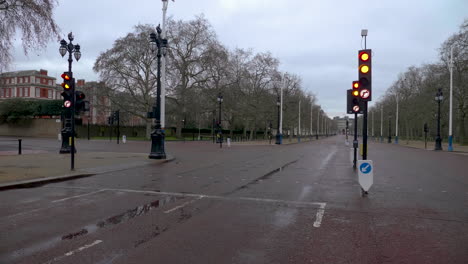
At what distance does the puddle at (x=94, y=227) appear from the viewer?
4.79 m

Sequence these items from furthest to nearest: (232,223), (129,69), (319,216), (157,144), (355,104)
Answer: (129,69) → (157,144) → (355,104) → (319,216) → (232,223)

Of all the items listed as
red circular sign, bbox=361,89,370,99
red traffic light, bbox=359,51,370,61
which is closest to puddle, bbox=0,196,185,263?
red circular sign, bbox=361,89,370,99

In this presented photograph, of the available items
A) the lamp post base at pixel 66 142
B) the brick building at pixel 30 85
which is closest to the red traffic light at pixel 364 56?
the lamp post base at pixel 66 142

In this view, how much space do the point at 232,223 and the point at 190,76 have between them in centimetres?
4972

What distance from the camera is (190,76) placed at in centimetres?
5466

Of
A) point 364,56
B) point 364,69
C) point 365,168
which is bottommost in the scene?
point 365,168

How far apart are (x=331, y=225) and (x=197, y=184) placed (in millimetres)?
5404

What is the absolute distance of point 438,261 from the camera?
15.2 ft

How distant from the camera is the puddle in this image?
479 cm

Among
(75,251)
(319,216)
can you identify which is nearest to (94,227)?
(75,251)

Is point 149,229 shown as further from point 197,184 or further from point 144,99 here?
point 144,99

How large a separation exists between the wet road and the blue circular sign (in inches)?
25.6

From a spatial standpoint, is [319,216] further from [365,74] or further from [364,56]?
[364,56]

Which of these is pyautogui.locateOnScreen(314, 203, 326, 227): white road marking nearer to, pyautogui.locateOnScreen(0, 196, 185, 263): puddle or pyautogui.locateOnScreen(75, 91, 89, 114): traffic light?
pyautogui.locateOnScreen(0, 196, 185, 263): puddle
